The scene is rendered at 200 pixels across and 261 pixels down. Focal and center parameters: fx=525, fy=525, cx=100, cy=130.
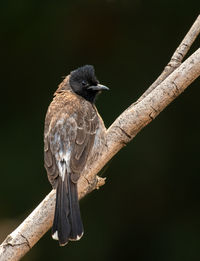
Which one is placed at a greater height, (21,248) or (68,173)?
(68,173)

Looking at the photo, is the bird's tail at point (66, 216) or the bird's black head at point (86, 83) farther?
the bird's black head at point (86, 83)

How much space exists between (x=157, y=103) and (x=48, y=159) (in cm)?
108

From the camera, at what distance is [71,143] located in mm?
4547

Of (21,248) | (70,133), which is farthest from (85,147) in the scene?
(21,248)

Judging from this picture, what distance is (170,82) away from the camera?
399 cm

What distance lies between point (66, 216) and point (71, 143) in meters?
0.83

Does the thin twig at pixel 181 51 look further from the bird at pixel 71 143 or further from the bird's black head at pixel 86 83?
the bird's black head at pixel 86 83

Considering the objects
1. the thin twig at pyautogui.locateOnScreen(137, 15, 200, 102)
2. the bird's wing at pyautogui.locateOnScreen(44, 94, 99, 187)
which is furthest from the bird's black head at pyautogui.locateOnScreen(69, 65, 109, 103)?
the thin twig at pyautogui.locateOnScreen(137, 15, 200, 102)

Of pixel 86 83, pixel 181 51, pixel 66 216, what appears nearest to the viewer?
pixel 66 216

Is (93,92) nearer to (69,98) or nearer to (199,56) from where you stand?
(69,98)

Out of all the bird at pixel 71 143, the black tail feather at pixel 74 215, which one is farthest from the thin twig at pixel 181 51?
the black tail feather at pixel 74 215

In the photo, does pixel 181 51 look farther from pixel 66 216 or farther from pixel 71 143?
pixel 66 216

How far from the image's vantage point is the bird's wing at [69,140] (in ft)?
14.1

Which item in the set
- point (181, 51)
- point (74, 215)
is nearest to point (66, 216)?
point (74, 215)
